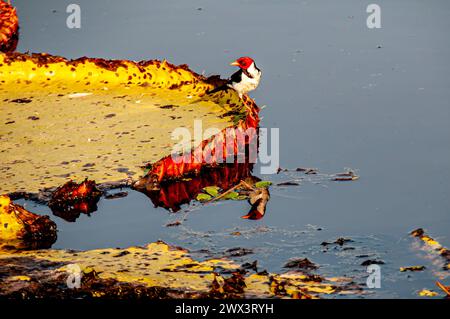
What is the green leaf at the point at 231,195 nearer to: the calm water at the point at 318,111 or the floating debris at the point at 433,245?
the calm water at the point at 318,111

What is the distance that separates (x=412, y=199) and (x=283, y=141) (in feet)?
2.94

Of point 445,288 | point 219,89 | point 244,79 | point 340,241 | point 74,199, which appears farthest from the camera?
point 219,89

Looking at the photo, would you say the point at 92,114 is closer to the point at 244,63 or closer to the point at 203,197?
the point at 244,63

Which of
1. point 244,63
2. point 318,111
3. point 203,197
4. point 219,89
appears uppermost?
point 244,63

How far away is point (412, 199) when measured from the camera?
4.37 metres

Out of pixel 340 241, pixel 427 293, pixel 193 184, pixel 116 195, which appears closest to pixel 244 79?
pixel 193 184

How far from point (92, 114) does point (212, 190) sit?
3.47 feet

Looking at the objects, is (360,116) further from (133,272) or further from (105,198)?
(133,272)

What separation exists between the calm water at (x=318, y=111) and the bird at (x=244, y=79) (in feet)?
0.57

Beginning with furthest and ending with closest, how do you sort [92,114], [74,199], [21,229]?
[92,114], [74,199], [21,229]

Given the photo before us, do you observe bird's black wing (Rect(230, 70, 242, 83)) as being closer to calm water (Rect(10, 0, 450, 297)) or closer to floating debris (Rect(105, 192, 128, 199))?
calm water (Rect(10, 0, 450, 297))

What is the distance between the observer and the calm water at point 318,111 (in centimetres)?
403

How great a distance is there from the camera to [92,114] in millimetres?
5277

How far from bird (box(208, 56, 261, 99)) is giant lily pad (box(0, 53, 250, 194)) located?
1.9 inches
